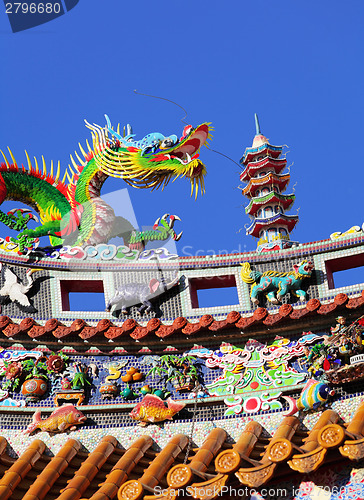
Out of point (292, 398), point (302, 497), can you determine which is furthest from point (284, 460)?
point (292, 398)

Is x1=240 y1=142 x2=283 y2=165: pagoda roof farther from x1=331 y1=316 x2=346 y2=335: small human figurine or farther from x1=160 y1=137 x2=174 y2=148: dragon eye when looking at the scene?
x1=331 y1=316 x2=346 y2=335: small human figurine

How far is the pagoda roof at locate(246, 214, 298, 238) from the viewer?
12859mm

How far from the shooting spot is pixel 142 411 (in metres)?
10.3

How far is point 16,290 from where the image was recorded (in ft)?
37.5

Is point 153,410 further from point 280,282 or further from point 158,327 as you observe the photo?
point 280,282

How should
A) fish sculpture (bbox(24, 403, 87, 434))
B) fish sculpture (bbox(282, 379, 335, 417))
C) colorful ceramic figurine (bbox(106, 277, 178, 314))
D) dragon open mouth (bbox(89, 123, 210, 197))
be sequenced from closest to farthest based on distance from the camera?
1. fish sculpture (bbox(282, 379, 335, 417))
2. fish sculpture (bbox(24, 403, 87, 434))
3. colorful ceramic figurine (bbox(106, 277, 178, 314))
4. dragon open mouth (bbox(89, 123, 210, 197))

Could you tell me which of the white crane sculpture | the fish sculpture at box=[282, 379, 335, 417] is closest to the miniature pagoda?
the fish sculpture at box=[282, 379, 335, 417]

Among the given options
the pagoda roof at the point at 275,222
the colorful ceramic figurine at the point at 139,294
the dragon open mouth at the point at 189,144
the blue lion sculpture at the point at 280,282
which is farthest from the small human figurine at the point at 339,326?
the dragon open mouth at the point at 189,144

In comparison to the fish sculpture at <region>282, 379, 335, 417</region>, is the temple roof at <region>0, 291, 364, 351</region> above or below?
above

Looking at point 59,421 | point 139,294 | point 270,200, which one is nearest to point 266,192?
point 270,200

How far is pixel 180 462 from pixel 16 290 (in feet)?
12.3

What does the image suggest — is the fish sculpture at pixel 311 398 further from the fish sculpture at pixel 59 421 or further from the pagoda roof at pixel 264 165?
the pagoda roof at pixel 264 165

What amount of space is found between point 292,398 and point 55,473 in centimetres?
312

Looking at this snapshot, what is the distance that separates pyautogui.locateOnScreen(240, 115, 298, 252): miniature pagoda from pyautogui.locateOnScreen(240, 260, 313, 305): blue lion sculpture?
154 cm
